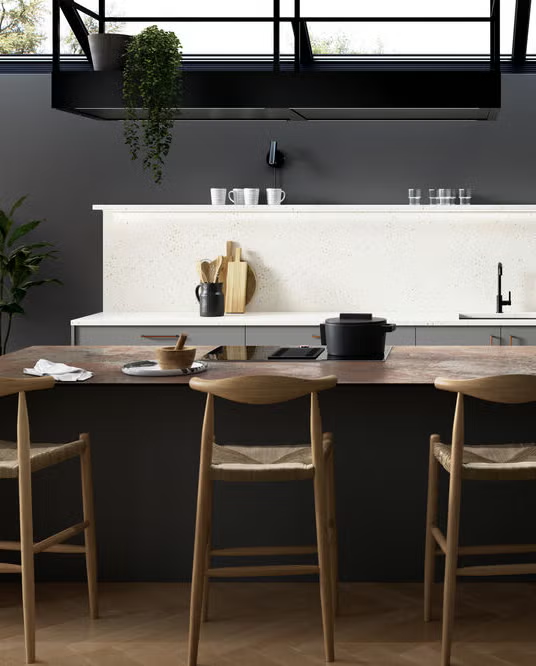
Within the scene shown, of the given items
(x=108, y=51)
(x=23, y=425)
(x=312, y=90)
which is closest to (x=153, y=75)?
(x=108, y=51)

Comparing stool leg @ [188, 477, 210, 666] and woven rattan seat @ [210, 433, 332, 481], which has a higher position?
woven rattan seat @ [210, 433, 332, 481]

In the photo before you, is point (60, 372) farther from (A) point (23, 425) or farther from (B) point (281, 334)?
(B) point (281, 334)

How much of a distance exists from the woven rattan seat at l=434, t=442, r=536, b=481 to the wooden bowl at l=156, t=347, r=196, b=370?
0.96 metres

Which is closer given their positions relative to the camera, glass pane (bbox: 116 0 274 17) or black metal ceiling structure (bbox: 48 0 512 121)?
black metal ceiling structure (bbox: 48 0 512 121)

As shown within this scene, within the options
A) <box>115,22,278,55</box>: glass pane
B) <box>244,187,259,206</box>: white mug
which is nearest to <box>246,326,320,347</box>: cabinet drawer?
<box>244,187,259,206</box>: white mug

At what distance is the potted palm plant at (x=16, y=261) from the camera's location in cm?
593

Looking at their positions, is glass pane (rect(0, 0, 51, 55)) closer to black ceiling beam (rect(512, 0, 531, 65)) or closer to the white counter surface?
the white counter surface

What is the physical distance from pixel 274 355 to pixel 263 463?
2.96ft

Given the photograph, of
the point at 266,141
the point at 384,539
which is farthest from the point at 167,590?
the point at 266,141

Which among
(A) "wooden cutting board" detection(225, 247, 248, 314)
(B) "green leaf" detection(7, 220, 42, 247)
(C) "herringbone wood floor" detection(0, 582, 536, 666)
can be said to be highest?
(B) "green leaf" detection(7, 220, 42, 247)

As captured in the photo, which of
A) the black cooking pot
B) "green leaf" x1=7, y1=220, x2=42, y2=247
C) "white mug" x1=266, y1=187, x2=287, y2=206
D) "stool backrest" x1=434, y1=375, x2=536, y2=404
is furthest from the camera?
"white mug" x1=266, y1=187, x2=287, y2=206

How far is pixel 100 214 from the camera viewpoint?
6348 mm

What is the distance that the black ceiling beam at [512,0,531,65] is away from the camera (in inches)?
231

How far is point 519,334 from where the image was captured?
548cm
